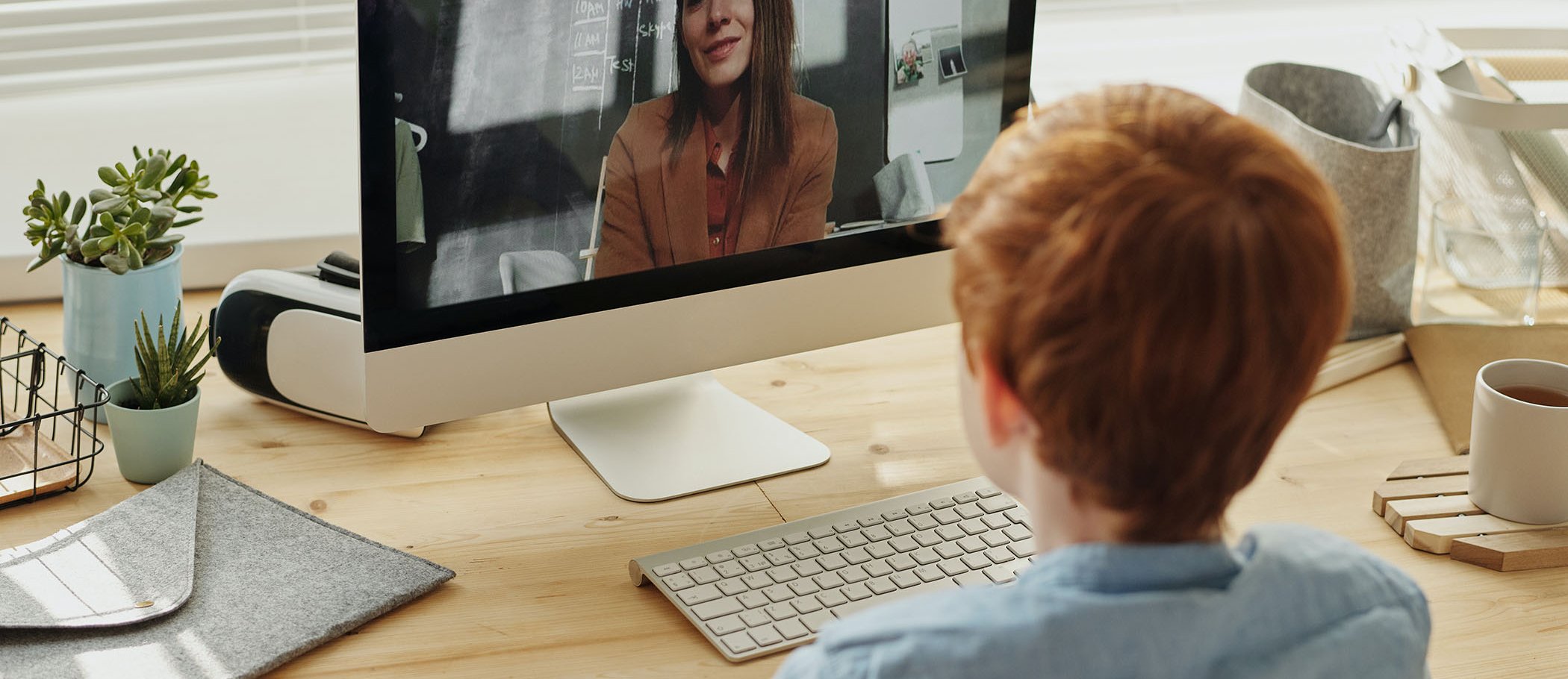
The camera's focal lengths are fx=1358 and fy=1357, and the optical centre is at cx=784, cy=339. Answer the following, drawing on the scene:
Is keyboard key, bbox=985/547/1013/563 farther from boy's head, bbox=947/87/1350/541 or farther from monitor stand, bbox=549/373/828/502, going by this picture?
boy's head, bbox=947/87/1350/541

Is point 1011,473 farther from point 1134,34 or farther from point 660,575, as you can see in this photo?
point 1134,34

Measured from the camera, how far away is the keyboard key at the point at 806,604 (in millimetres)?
891

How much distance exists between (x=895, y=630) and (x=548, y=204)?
512 millimetres

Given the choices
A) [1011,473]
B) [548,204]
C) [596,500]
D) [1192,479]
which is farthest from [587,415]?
[1192,479]

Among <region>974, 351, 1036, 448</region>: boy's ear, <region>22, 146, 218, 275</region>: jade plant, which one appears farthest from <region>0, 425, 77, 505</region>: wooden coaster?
<region>974, 351, 1036, 448</region>: boy's ear

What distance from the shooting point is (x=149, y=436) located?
1032mm

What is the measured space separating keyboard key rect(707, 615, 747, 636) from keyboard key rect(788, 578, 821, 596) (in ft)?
0.16

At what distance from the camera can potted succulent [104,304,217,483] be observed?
3.37ft

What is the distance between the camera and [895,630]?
54 cm

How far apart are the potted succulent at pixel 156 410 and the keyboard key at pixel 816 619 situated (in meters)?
0.50

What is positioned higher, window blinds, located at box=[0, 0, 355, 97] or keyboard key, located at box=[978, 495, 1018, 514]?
window blinds, located at box=[0, 0, 355, 97]

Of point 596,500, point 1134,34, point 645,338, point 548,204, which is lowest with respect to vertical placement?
point 596,500

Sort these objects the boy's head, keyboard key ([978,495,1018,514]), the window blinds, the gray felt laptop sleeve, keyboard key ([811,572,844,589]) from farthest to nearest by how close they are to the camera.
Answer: the window blinds, keyboard key ([978,495,1018,514]), keyboard key ([811,572,844,589]), the gray felt laptop sleeve, the boy's head

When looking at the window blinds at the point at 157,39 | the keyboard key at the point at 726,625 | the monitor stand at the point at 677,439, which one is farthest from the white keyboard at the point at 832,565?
the window blinds at the point at 157,39
